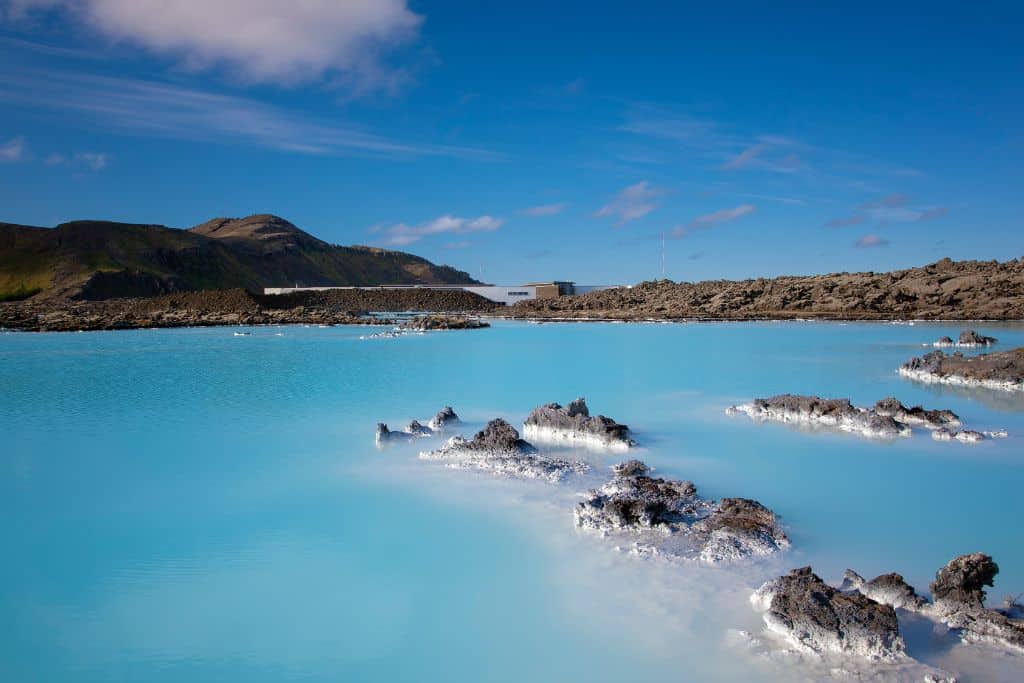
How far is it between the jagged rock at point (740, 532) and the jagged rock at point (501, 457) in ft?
5.29

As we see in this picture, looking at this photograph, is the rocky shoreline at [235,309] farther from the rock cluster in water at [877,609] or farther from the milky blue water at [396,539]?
the rock cluster in water at [877,609]

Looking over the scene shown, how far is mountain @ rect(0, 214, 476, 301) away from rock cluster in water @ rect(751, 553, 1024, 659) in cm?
6719

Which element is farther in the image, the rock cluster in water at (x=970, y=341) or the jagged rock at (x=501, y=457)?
the rock cluster in water at (x=970, y=341)

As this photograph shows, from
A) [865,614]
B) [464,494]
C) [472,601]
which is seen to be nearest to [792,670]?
[865,614]

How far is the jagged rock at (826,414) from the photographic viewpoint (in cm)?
774

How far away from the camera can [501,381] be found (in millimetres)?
12766

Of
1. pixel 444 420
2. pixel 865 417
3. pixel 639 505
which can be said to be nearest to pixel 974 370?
pixel 865 417

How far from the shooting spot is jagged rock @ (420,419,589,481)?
6.24 metres

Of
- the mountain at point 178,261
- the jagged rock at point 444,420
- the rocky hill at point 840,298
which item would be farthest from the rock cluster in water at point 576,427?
the mountain at point 178,261

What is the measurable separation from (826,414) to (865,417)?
0.53 m

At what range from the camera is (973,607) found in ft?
11.0

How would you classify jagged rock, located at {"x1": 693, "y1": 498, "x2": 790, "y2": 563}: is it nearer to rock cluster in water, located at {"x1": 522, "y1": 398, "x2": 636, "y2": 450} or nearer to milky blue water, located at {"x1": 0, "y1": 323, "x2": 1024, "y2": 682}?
milky blue water, located at {"x1": 0, "y1": 323, "x2": 1024, "y2": 682}

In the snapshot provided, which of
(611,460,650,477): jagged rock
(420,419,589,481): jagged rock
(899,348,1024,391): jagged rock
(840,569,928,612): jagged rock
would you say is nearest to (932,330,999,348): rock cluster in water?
(899,348,1024,391): jagged rock

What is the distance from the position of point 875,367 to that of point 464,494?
11525 mm
